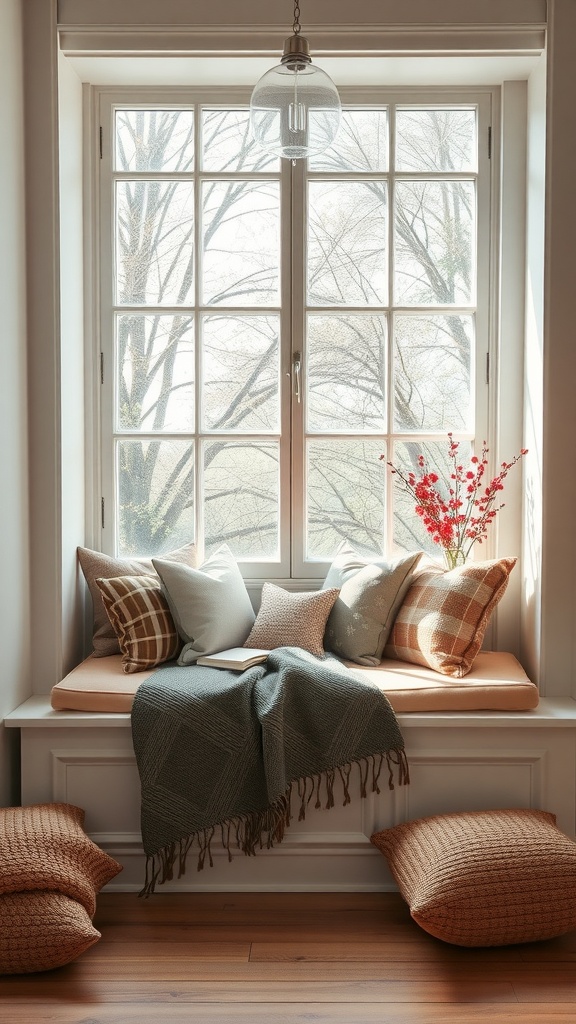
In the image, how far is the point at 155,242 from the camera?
3.14 m

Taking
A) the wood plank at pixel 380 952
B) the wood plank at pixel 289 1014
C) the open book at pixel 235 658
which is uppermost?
the open book at pixel 235 658

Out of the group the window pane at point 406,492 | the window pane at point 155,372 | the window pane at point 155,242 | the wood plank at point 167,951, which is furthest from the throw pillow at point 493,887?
the window pane at point 155,242

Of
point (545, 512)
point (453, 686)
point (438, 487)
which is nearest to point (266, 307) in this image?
point (438, 487)

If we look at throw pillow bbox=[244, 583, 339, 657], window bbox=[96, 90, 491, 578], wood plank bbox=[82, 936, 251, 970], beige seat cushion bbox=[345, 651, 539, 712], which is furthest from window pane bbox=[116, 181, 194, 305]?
wood plank bbox=[82, 936, 251, 970]

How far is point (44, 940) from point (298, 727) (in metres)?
0.86

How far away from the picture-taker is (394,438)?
10.3ft

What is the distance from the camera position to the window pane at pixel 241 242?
3129mm

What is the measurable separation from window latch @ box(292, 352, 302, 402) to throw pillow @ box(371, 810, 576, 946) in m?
1.58

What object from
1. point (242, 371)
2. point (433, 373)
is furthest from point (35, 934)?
→ point (433, 373)

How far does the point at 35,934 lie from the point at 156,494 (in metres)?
1.56

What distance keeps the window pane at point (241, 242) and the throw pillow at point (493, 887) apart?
1949 millimetres

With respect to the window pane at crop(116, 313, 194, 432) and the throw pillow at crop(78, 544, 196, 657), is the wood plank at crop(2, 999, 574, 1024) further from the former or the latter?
the window pane at crop(116, 313, 194, 432)

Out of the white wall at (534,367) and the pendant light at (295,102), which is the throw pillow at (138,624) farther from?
the pendant light at (295,102)

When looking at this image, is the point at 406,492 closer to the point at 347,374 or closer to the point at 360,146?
the point at 347,374
